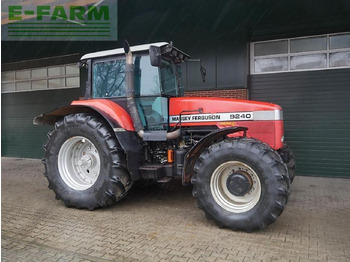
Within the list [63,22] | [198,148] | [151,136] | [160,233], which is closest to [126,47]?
[151,136]

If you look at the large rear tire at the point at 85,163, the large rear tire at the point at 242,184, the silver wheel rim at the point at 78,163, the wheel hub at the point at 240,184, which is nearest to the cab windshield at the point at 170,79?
the large rear tire at the point at 85,163

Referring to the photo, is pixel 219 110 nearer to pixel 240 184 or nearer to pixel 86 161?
pixel 240 184

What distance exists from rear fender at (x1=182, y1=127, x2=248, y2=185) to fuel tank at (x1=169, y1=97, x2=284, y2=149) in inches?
12.3

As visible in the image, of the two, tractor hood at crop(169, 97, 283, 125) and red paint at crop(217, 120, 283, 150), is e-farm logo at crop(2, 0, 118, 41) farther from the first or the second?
red paint at crop(217, 120, 283, 150)

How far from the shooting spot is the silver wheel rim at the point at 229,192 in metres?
4.06

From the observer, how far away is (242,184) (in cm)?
407

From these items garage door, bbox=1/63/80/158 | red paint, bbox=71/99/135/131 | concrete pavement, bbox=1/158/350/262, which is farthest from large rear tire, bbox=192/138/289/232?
garage door, bbox=1/63/80/158

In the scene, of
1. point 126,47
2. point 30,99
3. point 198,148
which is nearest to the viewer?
point 198,148

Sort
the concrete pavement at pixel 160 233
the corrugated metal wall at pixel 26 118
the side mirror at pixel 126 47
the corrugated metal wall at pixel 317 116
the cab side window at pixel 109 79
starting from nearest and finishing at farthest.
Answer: the concrete pavement at pixel 160 233 < the side mirror at pixel 126 47 < the cab side window at pixel 109 79 < the corrugated metal wall at pixel 317 116 < the corrugated metal wall at pixel 26 118

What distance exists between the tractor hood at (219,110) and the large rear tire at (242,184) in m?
0.73

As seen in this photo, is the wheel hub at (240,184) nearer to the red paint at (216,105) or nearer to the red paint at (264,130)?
the red paint at (264,130)

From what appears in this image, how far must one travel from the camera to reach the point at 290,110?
8086 mm

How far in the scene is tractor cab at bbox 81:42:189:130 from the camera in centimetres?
495

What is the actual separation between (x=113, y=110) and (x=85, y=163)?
1055 mm
